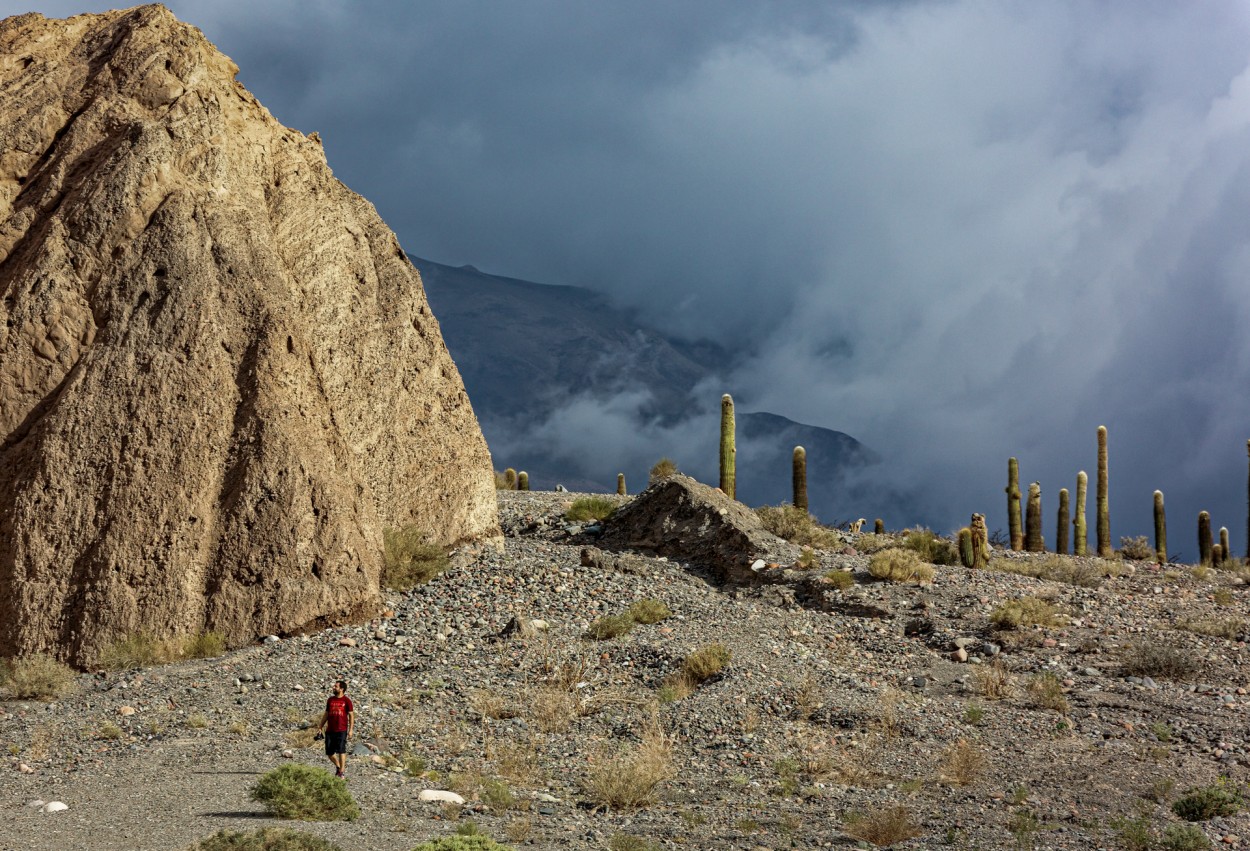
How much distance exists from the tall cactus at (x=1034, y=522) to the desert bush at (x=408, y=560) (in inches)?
819

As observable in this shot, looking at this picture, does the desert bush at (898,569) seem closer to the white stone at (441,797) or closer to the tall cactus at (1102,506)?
the white stone at (441,797)

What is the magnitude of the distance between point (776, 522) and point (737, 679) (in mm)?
10034

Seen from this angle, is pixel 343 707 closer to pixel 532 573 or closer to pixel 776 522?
pixel 532 573

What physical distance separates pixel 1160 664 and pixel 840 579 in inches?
203

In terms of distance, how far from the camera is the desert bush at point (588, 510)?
24.5m

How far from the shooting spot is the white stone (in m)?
10.4

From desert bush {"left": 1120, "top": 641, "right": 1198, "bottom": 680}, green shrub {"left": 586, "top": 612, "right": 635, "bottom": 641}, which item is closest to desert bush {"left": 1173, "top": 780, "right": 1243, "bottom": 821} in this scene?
desert bush {"left": 1120, "top": 641, "right": 1198, "bottom": 680}

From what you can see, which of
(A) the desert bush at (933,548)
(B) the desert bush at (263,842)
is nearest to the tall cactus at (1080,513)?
(A) the desert bush at (933,548)

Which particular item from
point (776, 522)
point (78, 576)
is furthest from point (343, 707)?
point (776, 522)

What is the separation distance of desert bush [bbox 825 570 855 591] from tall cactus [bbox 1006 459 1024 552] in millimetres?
15214

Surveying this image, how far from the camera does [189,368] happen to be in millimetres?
15578

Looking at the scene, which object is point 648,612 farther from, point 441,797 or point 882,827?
point 882,827

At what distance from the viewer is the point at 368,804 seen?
10250mm

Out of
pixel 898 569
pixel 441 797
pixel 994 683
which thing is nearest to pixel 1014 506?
pixel 898 569
